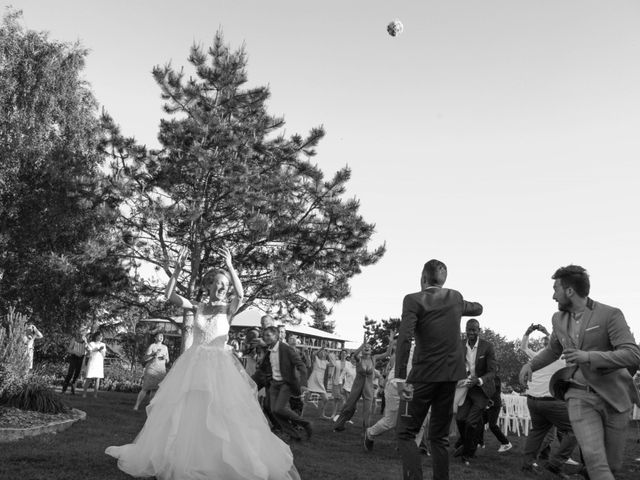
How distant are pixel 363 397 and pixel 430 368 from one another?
9.12m

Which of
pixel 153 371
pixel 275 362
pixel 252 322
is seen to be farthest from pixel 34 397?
pixel 252 322

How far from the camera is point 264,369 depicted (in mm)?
11938

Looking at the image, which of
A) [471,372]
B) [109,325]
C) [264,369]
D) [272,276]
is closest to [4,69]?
[109,325]

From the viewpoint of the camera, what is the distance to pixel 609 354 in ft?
14.4

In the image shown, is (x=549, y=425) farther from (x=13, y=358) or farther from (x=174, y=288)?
(x=13, y=358)

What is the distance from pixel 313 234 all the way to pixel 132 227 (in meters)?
6.55

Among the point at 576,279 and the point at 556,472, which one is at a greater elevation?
the point at 576,279

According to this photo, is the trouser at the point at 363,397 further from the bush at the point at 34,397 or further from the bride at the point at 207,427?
the bride at the point at 207,427

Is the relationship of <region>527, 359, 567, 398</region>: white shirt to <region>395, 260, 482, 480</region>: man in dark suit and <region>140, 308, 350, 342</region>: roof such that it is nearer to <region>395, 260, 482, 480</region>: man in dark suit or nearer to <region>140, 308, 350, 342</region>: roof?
<region>395, 260, 482, 480</region>: man in dark suit

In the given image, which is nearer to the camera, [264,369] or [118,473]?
[118,473]

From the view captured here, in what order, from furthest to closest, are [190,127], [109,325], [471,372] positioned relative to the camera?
[109,325] → [190,127] → [471,372]

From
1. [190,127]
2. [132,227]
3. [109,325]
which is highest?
[190,127]

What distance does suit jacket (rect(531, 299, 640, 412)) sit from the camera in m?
4.39

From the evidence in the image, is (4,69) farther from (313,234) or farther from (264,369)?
(264,369)
